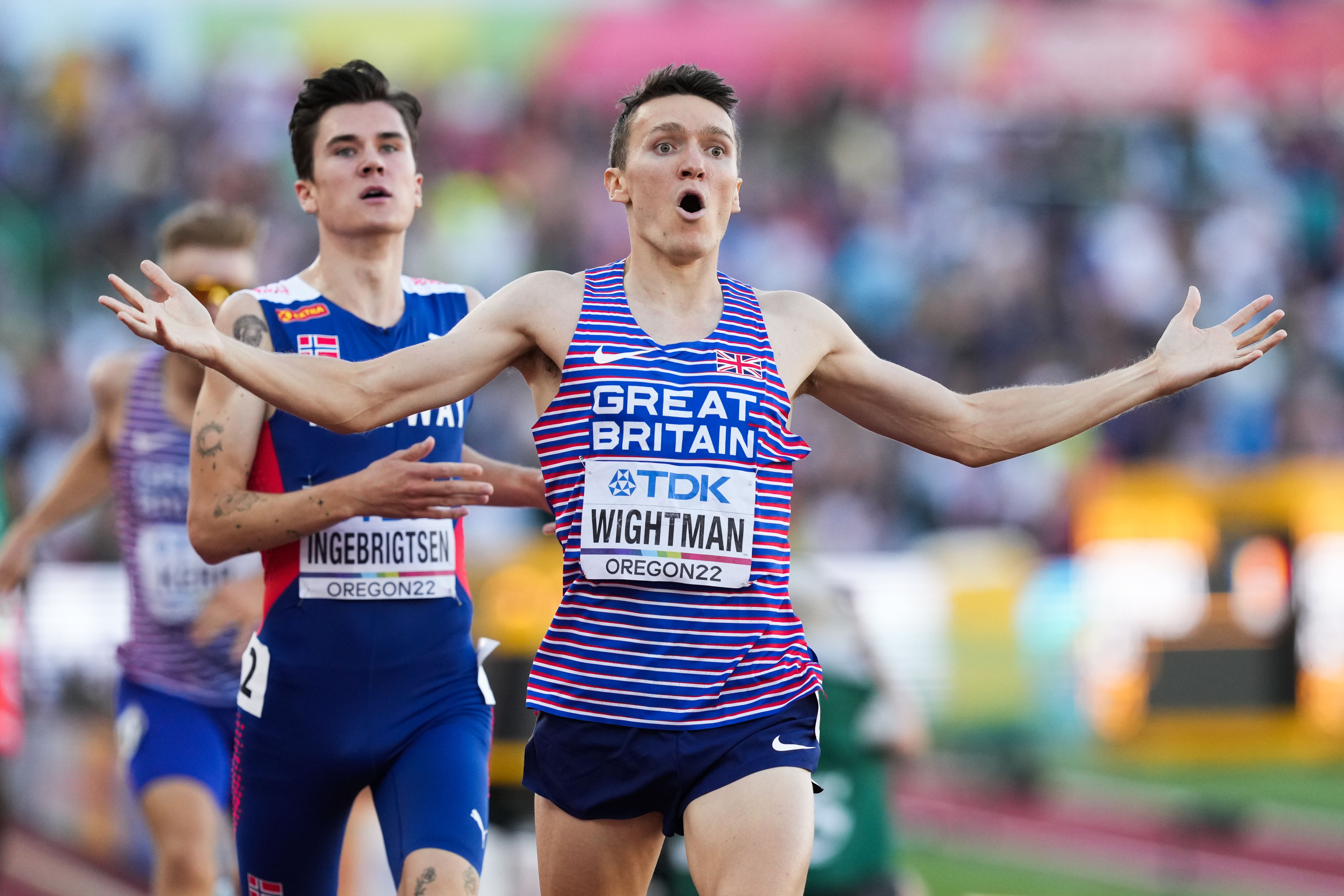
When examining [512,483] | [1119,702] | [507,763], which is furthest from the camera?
[1119,702]

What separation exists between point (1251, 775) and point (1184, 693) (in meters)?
0.86

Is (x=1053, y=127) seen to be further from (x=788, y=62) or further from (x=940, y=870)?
(x=940, y=870)

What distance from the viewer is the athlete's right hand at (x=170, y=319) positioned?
380cm

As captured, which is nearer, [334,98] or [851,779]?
[334,98]

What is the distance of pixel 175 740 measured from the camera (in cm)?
573

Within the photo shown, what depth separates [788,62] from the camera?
21859 millimetres

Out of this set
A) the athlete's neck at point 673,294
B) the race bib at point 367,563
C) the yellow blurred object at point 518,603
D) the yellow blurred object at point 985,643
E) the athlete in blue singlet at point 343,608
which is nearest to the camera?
the athlete's neck at point 673,294

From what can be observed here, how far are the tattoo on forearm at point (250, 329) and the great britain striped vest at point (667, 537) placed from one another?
103cm

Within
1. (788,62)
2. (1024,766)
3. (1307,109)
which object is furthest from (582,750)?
(1307,109)

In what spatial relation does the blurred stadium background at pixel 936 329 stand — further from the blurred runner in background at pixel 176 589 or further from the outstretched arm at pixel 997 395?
the outstretched arm at pixel 997 395

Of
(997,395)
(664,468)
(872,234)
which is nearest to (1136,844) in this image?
(997,395)

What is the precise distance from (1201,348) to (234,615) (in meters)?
3.35

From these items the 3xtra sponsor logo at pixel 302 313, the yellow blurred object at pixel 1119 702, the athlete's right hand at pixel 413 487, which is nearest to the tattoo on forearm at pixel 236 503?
the athlete's right hand at pixel 413 487

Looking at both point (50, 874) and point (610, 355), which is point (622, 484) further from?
point (50, 874)
